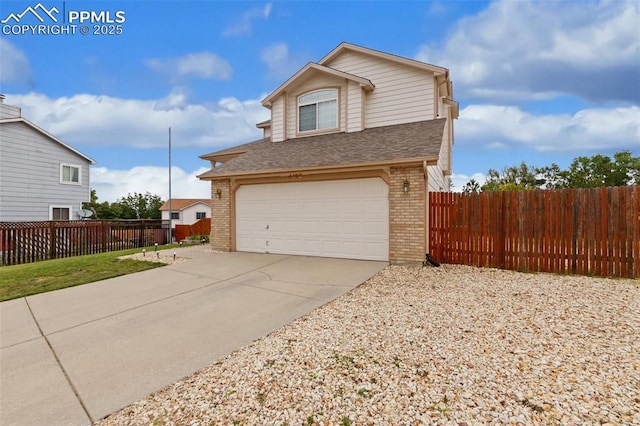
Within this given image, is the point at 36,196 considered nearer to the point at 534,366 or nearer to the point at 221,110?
the point at 221,110

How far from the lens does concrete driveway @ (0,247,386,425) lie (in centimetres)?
288

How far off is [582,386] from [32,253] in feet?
52.9

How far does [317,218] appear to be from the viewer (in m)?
9.41

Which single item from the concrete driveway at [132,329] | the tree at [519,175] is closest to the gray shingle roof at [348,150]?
the concrete driveway at [132,329]

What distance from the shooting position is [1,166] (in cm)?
1556

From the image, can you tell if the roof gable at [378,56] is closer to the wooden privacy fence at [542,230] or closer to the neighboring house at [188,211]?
the wooden privacy fence at [542,230]

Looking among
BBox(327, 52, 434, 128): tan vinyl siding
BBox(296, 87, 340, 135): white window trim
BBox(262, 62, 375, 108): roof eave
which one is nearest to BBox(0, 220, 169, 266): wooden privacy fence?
BBox(262, 62, 375, 108): roof eave

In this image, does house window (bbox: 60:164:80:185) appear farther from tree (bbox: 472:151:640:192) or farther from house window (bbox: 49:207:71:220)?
tree (bbox: 472:151:640:192)

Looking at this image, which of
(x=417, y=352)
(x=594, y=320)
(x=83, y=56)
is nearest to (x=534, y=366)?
(x=417, y=352)

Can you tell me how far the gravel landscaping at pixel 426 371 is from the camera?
243cm

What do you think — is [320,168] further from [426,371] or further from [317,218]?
[426,371]

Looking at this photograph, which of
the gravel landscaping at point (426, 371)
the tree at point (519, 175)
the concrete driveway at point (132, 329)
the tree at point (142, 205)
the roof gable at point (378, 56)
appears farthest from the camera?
the tree at point (142, 205)

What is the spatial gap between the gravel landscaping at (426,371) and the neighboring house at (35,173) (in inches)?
778

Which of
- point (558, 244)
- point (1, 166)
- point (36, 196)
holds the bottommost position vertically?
point (558, 244)
